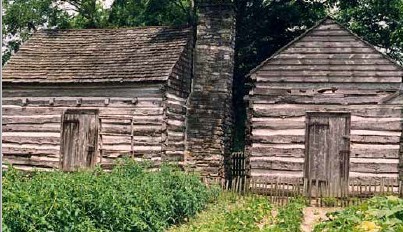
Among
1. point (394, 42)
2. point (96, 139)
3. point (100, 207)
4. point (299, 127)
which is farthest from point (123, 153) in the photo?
point (394, 42)

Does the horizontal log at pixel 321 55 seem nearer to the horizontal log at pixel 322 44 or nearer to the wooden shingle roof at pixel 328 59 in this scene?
the wooden shingle roof at pixel 328 59

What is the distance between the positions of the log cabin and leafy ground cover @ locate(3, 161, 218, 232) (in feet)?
18.6

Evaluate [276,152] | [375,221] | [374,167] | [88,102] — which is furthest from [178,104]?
[375,221]

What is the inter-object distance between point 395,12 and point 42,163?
14.8 m

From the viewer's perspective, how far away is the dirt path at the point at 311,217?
39.8ft

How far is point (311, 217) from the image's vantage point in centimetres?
1417

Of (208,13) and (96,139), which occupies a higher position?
(208,13)

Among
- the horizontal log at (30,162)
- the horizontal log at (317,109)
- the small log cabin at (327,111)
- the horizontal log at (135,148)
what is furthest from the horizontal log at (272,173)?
the horizontal log at (30,162)

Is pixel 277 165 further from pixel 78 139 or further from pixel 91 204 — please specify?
pixel 91 204

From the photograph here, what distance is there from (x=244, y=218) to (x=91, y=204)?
3.80 meters

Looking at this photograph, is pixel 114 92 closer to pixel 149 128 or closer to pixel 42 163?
pixel 149 128

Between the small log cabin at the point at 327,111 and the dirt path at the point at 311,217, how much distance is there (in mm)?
1548

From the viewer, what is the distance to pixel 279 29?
24.6 m

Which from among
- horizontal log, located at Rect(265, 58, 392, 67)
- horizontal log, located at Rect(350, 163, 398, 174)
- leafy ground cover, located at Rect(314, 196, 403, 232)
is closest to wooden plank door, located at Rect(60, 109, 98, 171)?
horizontal log, located at Rect(265, 58, 392, 67)
